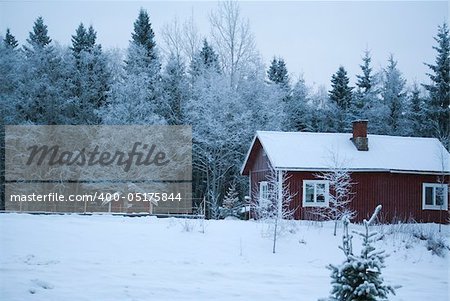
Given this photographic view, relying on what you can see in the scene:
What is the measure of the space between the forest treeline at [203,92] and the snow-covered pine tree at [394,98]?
0.10 metres

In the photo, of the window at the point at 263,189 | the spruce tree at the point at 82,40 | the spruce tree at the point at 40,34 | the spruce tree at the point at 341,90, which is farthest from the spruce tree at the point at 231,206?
the spruce tree at the point at 40,34

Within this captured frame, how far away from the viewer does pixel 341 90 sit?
155 feet

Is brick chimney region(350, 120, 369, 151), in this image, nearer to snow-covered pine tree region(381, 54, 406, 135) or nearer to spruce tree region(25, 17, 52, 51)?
snow-covered pine tree region(381, 54, 406, 135)

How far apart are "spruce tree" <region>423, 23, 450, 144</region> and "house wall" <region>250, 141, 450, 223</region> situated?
55.9ft

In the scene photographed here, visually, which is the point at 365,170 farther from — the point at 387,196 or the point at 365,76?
the point at 365,76

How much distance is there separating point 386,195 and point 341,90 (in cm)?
2281

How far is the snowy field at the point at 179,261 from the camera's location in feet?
34.6

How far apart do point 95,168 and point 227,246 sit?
1734cm

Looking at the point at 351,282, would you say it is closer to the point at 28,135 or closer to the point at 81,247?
the point at 81,247


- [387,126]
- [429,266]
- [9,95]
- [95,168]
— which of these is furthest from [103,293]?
[387,126]

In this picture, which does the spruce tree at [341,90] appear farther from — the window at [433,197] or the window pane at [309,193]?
the window pane at [309,193]

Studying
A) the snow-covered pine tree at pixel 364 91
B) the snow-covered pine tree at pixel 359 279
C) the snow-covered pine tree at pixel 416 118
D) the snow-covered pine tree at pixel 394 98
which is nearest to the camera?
the snow-covered pine tree at pixel 359 279

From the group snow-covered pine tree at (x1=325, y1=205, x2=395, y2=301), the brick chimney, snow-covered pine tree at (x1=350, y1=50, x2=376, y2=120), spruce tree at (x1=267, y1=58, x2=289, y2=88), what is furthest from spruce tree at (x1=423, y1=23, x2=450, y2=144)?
snow-covered pine tree at (x1=325, y1=205, x2=395, y2=301)

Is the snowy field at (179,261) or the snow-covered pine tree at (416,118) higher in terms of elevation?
→ the snow-covered pine tree at (416,118)
